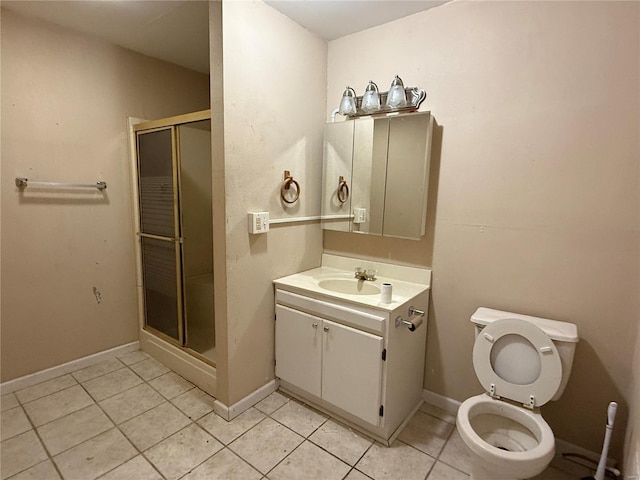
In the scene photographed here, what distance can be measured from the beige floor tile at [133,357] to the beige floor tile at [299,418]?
4.32 ft

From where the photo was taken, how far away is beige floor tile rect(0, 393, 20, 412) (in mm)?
1945

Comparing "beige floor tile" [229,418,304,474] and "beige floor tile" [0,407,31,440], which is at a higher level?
"beige floor tile" [229,418,304,474]

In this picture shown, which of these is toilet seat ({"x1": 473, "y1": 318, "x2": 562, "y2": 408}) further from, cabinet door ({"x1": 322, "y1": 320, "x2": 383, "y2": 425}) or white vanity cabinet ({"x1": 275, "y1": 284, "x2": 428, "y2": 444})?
cabinet door ({"x1": 322, "y1": 320, "x2": 383, "y2": 425})

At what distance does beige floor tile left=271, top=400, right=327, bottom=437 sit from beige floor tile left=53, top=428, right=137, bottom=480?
0.78 m

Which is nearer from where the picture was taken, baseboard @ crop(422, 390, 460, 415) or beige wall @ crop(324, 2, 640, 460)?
beige wall @ crop(324, 2, 640, 460)

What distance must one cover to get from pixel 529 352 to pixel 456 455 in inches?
26.4

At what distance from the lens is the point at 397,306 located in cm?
164

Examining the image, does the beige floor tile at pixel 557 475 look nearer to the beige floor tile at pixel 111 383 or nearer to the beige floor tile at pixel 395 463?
the beige floor tile at pixel 395 463

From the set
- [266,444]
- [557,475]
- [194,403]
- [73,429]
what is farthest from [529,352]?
[73,429]

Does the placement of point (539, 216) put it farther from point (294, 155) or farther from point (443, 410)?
point (294, 155)

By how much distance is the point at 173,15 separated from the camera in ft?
6.53

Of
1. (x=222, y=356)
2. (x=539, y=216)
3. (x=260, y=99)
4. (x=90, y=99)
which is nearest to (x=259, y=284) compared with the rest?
(x=222, y=356)

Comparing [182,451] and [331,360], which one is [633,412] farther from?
[182,451]

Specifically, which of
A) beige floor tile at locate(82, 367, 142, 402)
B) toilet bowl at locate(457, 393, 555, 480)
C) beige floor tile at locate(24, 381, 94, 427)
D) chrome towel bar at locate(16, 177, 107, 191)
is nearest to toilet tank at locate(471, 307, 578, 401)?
toilet bowl at locate(457, 393, 555, 480)
